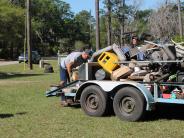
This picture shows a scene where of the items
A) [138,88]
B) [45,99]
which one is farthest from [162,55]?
[45,99]

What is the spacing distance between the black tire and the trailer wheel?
0.39m

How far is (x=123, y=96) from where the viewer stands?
10.9 metres

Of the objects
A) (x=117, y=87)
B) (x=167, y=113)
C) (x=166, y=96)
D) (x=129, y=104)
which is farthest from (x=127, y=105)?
(x=167, y=113)

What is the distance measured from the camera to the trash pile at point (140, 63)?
35.0 ft

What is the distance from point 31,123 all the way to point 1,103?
3.96 meters

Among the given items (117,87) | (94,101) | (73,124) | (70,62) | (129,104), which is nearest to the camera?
(73,124)

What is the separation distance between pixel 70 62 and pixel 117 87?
9.34 feet

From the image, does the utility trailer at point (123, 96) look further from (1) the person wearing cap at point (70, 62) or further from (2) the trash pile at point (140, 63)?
(1) the person wearing cap at point (70, 62)

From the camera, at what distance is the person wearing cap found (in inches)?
525

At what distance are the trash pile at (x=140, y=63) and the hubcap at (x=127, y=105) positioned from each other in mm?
521

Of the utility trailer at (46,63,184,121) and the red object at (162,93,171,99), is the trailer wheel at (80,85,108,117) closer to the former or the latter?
the utility trailer at (46,63,184,121)

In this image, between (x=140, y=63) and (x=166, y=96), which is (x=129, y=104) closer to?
(x=166, y=96)

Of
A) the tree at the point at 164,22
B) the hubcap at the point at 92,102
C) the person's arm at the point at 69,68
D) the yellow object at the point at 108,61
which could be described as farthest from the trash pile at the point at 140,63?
the tree at the point at 164,22

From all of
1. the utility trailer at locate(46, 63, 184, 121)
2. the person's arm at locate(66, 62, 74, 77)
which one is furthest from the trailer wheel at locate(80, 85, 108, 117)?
the person's arm at locate(66, 62, 74, 77)
